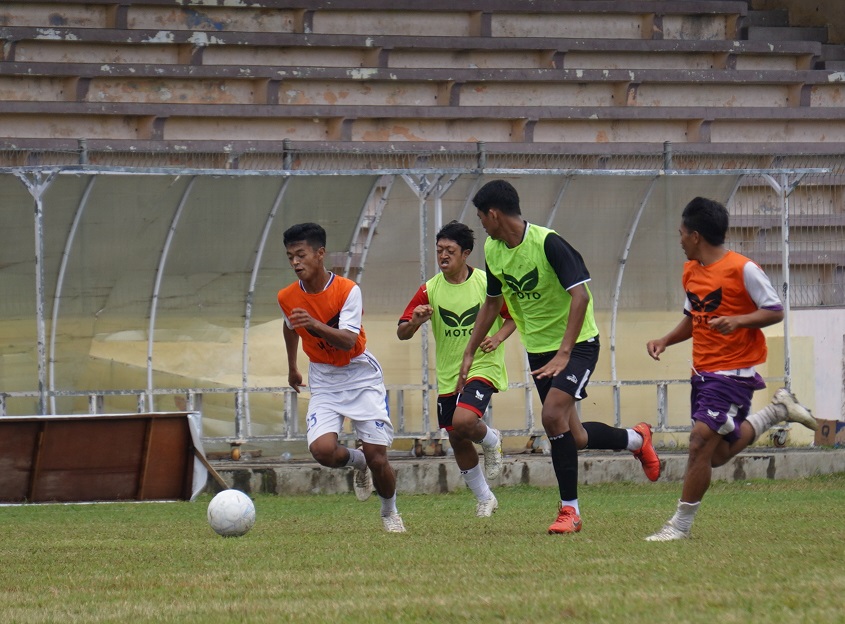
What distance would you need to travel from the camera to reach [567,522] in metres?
7.23

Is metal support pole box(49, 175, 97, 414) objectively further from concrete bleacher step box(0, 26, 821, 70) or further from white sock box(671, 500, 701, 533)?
concrete bleacher step box(0, 26, 821, 70)

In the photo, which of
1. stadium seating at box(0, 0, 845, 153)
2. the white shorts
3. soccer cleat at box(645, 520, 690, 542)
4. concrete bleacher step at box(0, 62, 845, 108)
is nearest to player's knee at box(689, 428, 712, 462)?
soccer cleat at box(645, 520, 690, 542)

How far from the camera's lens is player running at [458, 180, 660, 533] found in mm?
7270

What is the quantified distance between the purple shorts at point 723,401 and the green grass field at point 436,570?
58cm

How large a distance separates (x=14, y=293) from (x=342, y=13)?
1049cm

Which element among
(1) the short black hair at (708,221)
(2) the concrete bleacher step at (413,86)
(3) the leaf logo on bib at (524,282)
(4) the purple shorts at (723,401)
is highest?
(2) the concrete bleacher step at (413,86)

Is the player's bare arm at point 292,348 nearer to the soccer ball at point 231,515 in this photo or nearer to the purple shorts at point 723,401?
the soccer ball at point 231,515

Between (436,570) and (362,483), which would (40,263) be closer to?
(362,483)

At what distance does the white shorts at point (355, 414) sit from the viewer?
26.4 feet

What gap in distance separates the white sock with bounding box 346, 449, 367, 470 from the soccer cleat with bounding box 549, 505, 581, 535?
1611mm

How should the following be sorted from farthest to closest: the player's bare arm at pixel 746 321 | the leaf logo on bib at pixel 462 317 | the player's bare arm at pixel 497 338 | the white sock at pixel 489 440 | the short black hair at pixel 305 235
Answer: the white sock at pixel 489 440, the leaf logo on bib at pixel 462 317, the player's bare arm at pixel 497 338, the short black hair at pixel 305 235, the player's bare arm at pixel 746 321

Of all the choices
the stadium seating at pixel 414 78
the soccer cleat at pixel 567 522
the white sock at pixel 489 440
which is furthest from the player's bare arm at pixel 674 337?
the stadium seating at pixel 414 78

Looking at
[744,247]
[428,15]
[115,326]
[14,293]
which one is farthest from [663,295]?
[428,15]

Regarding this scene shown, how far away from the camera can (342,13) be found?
2117 centimetres
